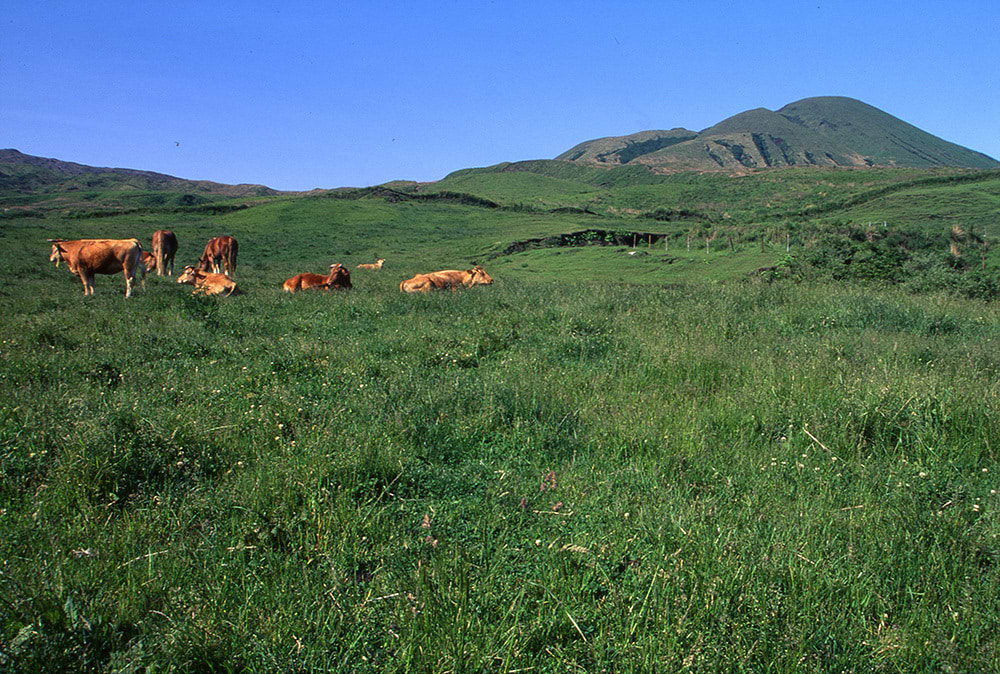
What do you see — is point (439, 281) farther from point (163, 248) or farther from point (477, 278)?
point (163, 248)

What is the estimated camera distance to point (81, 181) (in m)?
144

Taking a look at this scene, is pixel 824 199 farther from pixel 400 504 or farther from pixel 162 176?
pixel 162 176

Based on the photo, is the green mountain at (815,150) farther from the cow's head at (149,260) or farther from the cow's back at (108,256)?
the cow's back at (108,256)

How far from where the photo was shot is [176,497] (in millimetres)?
3438

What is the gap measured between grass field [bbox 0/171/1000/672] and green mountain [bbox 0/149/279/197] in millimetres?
142900


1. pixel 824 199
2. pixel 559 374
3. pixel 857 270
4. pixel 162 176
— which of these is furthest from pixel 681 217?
pixel 162 176

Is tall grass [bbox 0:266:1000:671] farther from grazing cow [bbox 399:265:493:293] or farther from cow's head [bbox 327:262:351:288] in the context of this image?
cow's head [bbox 327:262:351:288]

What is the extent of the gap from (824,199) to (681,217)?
577 inches

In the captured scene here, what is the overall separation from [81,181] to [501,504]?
174 metres

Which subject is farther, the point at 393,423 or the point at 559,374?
the point at 559,374

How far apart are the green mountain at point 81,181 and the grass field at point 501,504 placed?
14290 centimetres

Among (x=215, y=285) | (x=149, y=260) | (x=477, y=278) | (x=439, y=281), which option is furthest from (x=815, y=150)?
(x=215, y=285)

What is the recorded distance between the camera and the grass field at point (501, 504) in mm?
2334

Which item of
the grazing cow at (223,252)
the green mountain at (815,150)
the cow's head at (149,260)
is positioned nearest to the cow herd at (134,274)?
the cow's head at (149,260)
